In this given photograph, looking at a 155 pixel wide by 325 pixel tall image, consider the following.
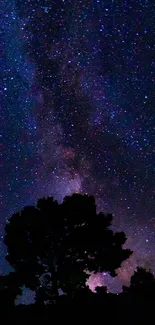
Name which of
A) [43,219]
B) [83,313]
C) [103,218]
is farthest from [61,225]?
[83,313]

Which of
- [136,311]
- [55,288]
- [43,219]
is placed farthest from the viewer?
[43,219]

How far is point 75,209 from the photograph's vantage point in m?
24.1

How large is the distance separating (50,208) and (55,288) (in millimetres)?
5457

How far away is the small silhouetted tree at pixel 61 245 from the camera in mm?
22570

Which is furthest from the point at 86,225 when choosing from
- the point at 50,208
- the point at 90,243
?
the point at 50,208

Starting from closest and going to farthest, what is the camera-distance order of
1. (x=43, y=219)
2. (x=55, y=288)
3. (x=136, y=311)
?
(x=136, y=311)
(x=55, y=288)
(x=43, y=219)

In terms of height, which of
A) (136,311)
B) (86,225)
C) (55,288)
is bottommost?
(136,311)

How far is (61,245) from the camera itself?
22.9 meters

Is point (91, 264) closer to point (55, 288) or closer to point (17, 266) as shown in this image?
point (55, 288)

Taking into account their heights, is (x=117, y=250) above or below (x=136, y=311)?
above

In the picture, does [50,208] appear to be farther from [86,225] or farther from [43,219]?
[86,225]

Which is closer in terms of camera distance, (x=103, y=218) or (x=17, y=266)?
(x=17, y=266)

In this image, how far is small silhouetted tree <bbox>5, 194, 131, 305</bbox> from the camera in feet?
74.0

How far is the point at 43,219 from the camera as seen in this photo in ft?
77.5
